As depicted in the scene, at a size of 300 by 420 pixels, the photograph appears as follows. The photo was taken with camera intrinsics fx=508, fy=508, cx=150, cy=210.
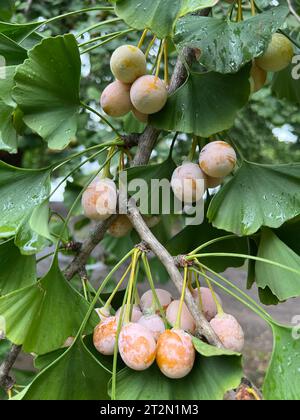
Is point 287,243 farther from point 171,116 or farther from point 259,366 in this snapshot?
point 259,366

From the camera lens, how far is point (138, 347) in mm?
504

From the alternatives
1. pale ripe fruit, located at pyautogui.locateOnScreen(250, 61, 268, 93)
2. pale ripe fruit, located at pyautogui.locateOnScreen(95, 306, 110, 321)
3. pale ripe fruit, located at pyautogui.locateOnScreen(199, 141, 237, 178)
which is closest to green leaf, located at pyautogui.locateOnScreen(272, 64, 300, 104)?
pale ripe fruit, located at pyautogui.locateOnScreen(250, 61, 268, 93)

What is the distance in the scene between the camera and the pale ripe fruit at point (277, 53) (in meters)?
0.65

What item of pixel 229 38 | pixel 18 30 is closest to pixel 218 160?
pixel 229 38

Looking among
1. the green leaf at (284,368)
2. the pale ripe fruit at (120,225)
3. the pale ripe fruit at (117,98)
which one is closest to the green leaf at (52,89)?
the pale ripe fruit at (117,98)

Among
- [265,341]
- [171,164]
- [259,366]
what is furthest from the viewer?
[265,341]

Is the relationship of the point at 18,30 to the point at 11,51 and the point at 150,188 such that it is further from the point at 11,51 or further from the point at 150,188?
the point at 150,188

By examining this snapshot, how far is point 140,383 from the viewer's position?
53 cm

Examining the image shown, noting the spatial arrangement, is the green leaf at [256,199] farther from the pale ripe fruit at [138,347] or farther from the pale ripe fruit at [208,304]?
the pale ripe fruit at [138,347]

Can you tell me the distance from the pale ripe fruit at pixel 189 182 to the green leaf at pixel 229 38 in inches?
5.2

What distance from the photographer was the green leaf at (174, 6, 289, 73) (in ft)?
1.94

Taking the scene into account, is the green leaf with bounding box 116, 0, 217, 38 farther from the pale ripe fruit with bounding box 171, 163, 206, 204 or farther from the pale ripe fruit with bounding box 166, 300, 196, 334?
the pale ripe fruit with bounding box 166, 300, 196, 334
